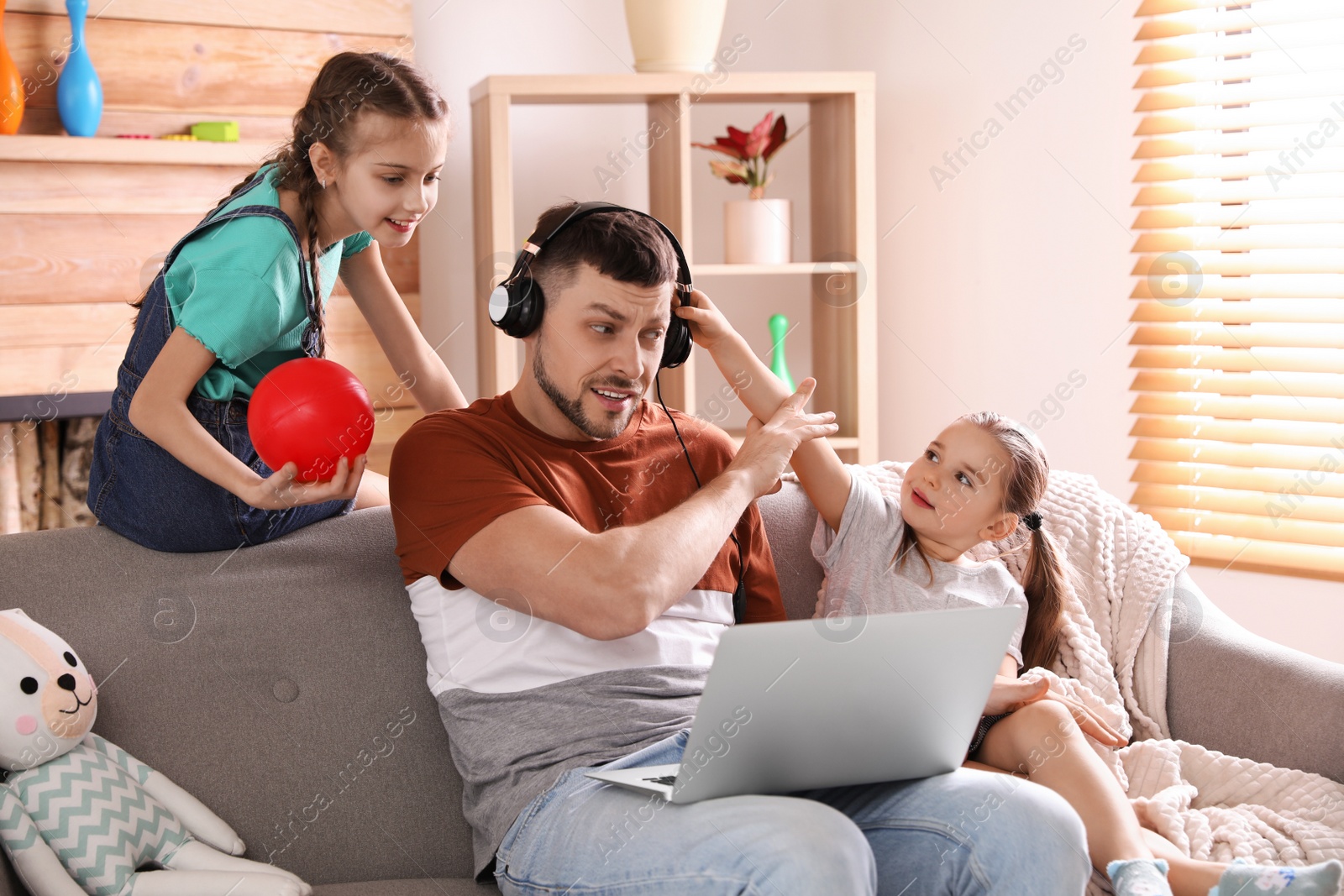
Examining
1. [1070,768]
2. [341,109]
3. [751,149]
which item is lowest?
[1070,768]

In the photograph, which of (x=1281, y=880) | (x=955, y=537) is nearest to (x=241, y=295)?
(x=955, y=537)

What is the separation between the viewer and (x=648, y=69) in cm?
297

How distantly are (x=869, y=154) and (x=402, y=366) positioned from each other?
1.59m

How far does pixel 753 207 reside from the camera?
3.08 metres

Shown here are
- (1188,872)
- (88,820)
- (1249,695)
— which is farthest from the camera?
(1249,695)

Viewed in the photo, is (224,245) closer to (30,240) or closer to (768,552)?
(768,552)

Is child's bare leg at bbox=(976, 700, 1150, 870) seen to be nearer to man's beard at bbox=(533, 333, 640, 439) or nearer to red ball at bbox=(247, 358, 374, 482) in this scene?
man's beard at bbox=(533, 333, 640, 439)

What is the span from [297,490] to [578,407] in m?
0.36

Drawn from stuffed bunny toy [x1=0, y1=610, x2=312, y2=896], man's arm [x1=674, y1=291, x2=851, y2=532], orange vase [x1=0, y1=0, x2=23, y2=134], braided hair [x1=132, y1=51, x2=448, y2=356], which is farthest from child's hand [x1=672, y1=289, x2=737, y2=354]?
orange vase [x1=0, y1=0, x2=23, y2=134]

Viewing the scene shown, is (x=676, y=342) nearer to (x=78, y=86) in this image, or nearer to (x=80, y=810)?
(x=80, y=810)

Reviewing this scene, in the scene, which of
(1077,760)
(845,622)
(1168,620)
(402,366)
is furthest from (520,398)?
(1168,620)

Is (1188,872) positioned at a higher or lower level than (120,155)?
lower

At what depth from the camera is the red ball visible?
4.61 feet

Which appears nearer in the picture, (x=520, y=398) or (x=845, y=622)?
(x=845, y=622)
